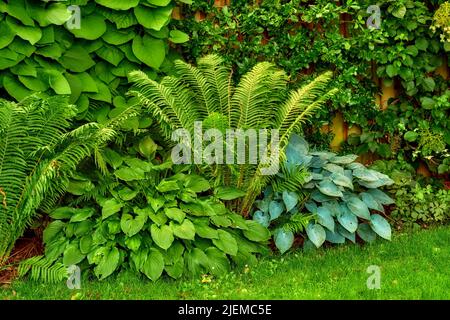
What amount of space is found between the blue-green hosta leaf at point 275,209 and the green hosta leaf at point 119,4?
1.96 m

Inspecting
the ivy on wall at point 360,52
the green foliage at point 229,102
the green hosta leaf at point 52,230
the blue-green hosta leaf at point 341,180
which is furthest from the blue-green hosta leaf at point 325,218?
the green hosta leaf at point 52,230

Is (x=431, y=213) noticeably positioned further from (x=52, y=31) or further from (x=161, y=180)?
(x=52, y=31)

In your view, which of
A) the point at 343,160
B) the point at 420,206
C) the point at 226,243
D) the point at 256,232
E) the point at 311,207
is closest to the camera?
the point at 226,243

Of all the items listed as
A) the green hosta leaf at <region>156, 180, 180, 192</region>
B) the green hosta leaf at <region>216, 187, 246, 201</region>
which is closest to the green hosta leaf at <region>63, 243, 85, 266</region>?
the green hosta leaf at <region>156, 180, 180, 192</region>

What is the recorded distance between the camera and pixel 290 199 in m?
5.60

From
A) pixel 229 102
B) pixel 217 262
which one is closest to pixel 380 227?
pixel 217 262

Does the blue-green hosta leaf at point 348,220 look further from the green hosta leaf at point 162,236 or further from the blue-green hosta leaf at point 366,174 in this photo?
the green hosta leaf at point 162,236

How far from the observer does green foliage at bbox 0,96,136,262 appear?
496 cm

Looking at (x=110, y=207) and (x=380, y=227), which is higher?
(x=110, y=207)

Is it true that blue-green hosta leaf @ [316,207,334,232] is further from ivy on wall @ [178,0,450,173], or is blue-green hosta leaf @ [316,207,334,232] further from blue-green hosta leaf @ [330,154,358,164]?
ivy on wall @ [178,0,450,173]

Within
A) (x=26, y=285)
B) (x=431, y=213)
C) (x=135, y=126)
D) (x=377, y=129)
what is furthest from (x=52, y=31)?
(x=431, y=213)

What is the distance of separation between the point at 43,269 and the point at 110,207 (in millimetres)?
633

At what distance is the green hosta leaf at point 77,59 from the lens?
5.70 meters

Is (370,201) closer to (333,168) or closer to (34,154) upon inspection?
(333,168)
